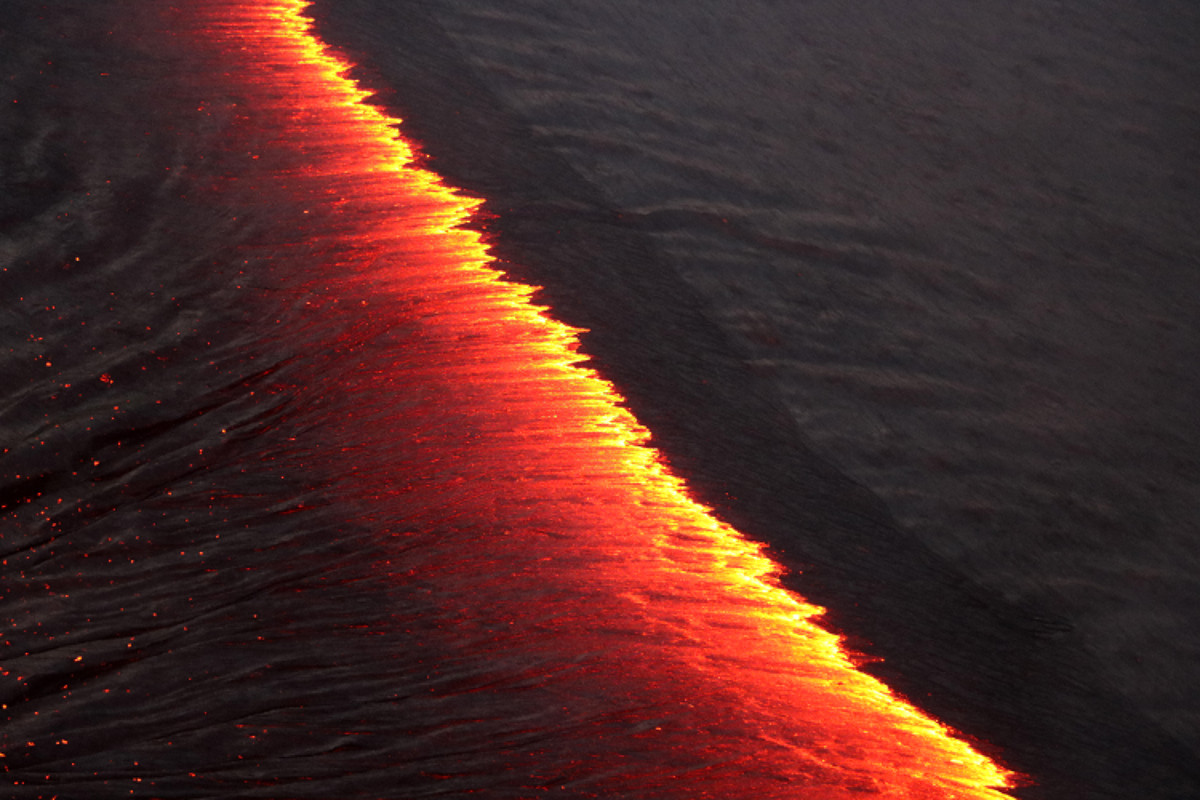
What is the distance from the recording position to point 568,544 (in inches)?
11.5

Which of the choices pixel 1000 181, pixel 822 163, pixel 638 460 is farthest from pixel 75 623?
pixel 1000 181

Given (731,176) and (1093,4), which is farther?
(1093,4)

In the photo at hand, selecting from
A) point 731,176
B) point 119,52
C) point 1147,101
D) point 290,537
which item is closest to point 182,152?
point 119,52

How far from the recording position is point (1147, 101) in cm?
68

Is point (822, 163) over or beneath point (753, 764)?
over

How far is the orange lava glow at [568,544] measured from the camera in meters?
0.26

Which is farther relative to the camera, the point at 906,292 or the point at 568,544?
the point at 906,292

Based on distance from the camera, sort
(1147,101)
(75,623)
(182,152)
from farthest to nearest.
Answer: (1147,101) < (182,152) < (75,623)

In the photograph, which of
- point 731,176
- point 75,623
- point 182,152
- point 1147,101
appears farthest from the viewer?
point 1147,101

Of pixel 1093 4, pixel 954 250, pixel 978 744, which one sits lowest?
pixel 978 744

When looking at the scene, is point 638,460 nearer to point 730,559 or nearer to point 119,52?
point 730,559

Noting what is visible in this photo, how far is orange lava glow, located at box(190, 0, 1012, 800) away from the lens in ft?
0.87

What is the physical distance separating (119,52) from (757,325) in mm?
297

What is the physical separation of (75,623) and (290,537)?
6cm
